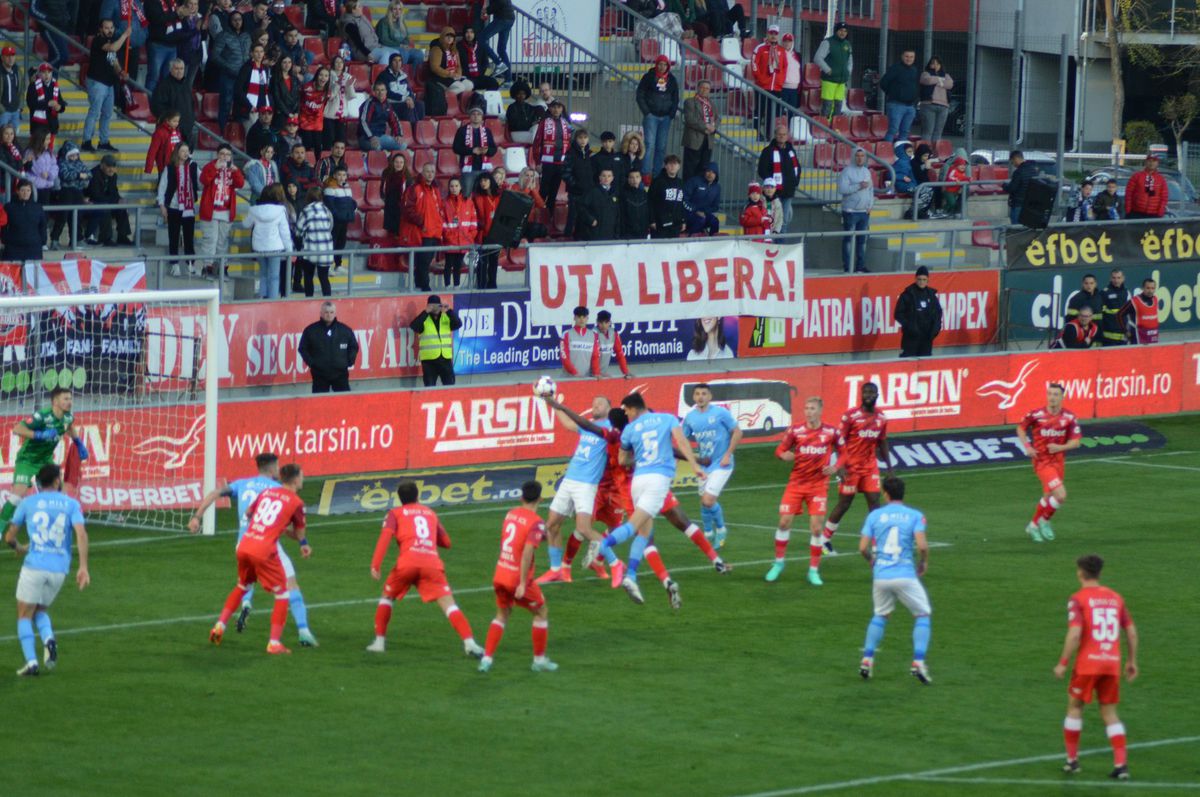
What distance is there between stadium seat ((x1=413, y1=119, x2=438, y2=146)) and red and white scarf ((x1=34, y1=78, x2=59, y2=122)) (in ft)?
22.1

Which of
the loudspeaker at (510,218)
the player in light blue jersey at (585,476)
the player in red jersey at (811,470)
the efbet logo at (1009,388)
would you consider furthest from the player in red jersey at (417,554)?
the efbet logo at (1009,388)

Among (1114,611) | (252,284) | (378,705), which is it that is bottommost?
(378,705)

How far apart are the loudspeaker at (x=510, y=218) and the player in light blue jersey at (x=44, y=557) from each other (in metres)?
15.0

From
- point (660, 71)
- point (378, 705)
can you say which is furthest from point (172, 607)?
point (660, 71)

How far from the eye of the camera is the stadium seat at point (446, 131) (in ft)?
117

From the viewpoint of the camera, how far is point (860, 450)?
23.5 m

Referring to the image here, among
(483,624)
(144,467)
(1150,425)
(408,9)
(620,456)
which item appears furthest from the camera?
(408,9)

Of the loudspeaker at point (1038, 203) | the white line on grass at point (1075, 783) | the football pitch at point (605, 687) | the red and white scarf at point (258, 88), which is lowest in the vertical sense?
the white line on grass at point (1075, 783)

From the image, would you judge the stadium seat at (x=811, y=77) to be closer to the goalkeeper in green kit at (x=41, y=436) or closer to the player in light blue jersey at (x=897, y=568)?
the goalkeeper in green kit at (x=41, y=436)

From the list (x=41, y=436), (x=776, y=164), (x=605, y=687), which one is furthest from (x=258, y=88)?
(x=605, y=687)

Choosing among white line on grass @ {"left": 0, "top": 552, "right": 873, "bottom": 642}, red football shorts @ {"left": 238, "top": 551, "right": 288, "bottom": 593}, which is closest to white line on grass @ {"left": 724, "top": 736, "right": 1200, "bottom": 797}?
red football shorts @ {"left": 238, "top": 551, "right": 288, "bottom": 593}

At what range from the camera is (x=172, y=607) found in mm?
20562

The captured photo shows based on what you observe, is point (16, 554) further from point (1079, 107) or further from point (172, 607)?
point (1079, 107)

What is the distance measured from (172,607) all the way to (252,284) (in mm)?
10790
